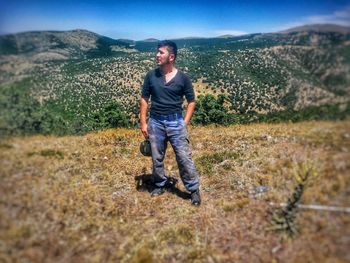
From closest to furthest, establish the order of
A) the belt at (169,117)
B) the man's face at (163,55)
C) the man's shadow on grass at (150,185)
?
the man's face at (163,55), the belt at (169,117), the man's shadow on grass at (150,185)

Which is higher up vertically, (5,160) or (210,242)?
(5,160)

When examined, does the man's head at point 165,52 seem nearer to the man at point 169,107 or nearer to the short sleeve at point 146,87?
the man at point 169,107

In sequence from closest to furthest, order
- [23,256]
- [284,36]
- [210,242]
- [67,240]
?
1. [23,256]
2. [67,240]
3. [210,242]
4. [284,36]

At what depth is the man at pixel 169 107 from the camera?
498cm

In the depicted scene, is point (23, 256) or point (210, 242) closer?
point (23, 256)

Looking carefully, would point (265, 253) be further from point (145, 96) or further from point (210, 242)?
point (145, 96)

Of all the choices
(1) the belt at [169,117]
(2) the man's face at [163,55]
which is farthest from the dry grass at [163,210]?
(2) the man's face at [163,55]

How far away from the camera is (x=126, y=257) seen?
3.74m

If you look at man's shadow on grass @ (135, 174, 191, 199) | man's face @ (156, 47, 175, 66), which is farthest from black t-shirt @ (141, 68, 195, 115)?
man's shadow on grass @ (135, 174, 191, 199)

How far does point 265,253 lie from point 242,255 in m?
0.26

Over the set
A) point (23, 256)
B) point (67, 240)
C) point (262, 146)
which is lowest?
point (262, 146)

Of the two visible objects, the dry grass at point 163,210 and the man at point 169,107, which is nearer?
the dry grass at point 163,210

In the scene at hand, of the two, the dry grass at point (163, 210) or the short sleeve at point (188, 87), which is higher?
the short sleeve at point (188, 87)

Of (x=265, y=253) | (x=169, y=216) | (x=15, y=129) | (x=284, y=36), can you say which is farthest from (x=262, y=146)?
(x=15, y=129)
